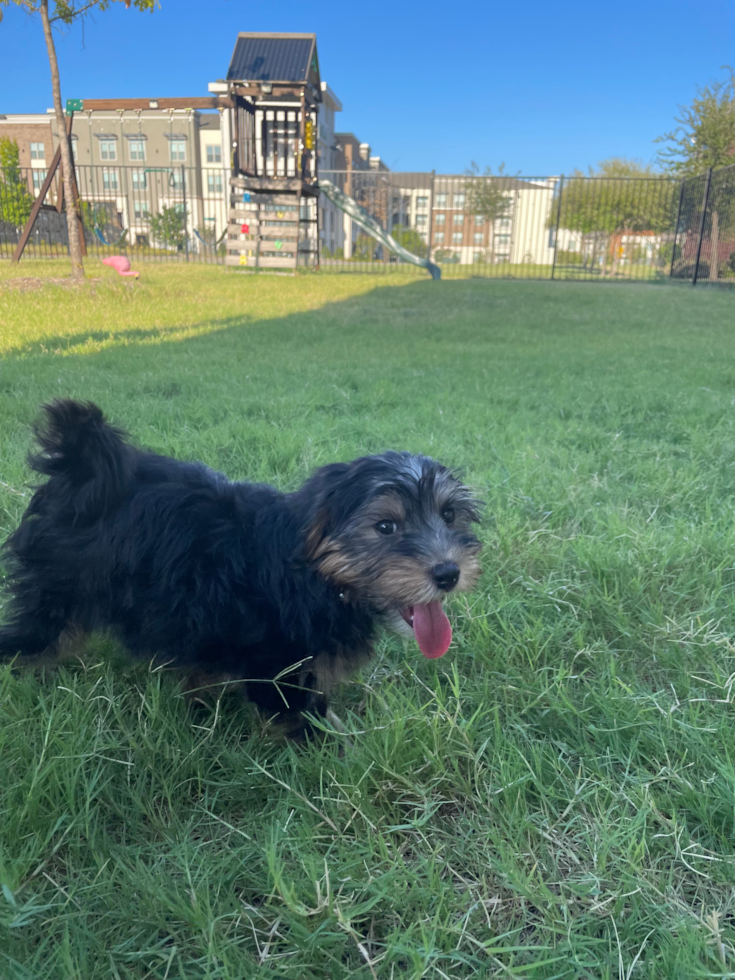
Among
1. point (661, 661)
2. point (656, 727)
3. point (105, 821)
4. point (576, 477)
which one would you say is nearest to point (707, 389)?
point (576, 477)

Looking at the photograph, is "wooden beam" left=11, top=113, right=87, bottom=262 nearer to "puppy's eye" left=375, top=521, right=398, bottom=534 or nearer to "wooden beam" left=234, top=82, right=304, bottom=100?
"wooden beam" left=234, top=82, right=304, bottom=100

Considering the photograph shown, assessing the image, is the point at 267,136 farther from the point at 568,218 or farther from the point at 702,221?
the point at 568,218

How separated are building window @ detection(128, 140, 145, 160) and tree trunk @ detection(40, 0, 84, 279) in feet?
160

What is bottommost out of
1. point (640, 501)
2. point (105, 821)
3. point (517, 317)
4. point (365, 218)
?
point (105, 821)

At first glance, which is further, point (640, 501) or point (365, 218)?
point (365, 218)

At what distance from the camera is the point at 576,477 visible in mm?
4020

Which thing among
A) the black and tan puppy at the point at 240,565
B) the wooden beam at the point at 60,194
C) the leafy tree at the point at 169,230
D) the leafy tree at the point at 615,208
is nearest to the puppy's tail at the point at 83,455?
the black and tan puppy at the point at 240,565

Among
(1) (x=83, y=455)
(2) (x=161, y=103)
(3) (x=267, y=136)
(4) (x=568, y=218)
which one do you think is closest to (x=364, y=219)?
(3) (x=267, y=136)

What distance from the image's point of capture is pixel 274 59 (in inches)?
846

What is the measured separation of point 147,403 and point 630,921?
15.8ft

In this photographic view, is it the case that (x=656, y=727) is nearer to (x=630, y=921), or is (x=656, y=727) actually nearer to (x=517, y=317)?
(x=630, y=921)

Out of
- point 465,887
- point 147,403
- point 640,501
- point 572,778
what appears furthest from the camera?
point 147,403

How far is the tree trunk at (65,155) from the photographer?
36.1 ft

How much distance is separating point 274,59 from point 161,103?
4223 mm
